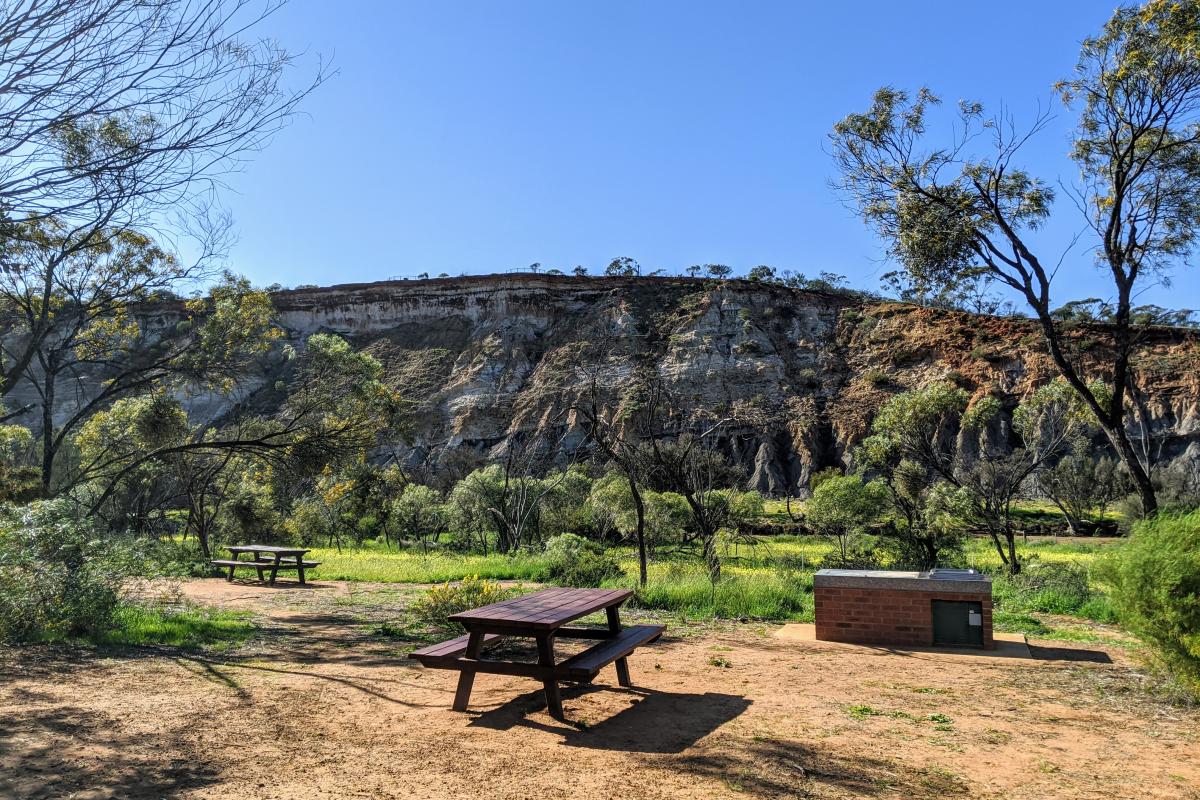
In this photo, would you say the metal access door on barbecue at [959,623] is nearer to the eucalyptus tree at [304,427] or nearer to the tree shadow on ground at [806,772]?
the tree shadow on ground at [806,772]

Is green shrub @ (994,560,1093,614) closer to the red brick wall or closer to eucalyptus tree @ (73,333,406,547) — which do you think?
the red brick wall

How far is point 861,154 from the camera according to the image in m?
12.6

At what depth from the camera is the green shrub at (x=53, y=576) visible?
7312 mm

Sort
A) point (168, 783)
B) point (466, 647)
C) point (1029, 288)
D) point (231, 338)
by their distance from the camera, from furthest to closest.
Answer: point (231, 338), point (1029, 288), point (466, 647), point (168, 783)

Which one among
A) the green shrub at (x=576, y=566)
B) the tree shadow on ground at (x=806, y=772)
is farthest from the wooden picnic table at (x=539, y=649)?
the green shrub at (x=576, y=566)

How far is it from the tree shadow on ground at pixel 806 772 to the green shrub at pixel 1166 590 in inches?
85.1

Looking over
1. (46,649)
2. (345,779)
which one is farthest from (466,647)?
(46,649)

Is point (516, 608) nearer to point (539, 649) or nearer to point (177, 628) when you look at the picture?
point (539, 649)

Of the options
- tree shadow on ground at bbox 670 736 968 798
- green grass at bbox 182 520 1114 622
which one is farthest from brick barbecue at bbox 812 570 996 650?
tree shadow on ground at bbox 670 736 968 798

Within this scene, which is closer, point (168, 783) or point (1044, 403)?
point (168, 783)

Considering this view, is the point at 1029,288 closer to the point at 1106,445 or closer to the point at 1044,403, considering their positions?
the point at 1044,403

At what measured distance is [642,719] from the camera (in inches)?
203

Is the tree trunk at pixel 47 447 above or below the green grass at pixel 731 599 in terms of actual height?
above

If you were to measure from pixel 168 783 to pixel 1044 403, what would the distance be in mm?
17228
